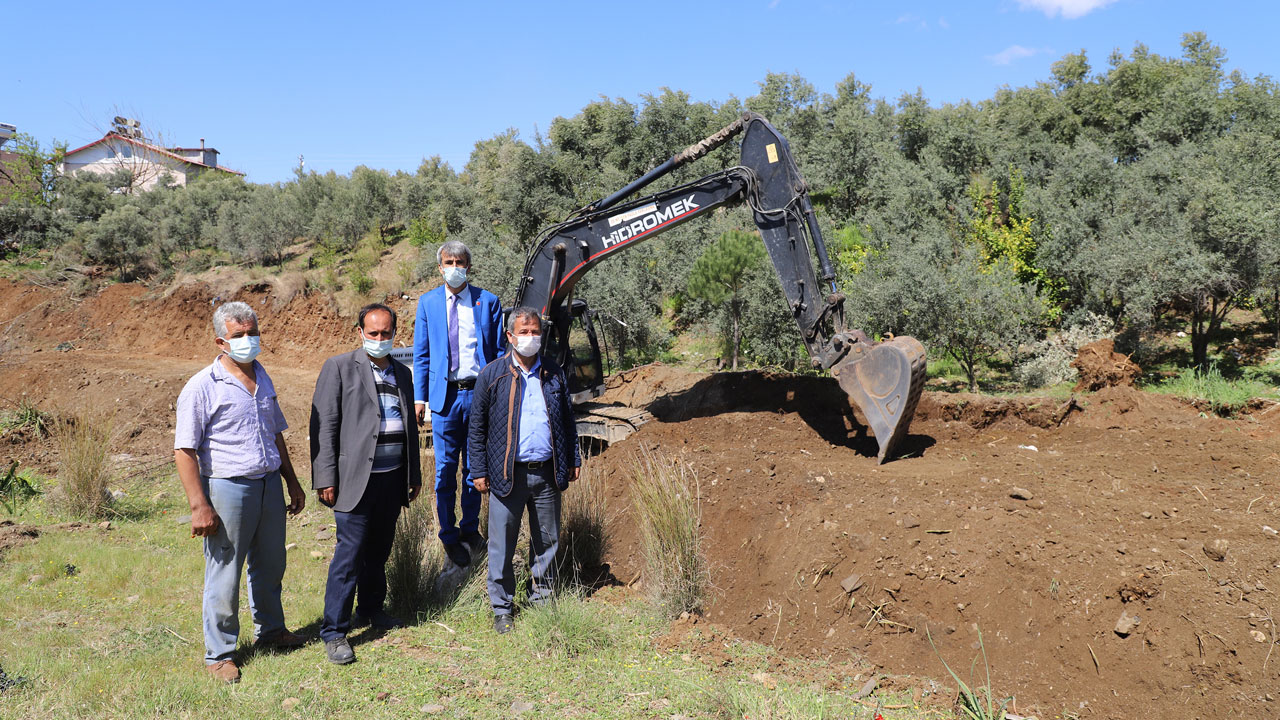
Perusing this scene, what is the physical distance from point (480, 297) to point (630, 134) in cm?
2157

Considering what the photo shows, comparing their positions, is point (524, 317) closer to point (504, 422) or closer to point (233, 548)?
point (504, 422)

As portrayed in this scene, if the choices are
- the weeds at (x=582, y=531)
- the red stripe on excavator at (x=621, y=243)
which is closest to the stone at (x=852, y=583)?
the weeds at (x=582, y=531)

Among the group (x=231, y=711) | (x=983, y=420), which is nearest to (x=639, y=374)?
(x=983, y=420)

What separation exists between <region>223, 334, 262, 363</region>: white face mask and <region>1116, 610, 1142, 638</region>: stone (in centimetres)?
482

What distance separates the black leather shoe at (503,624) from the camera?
4438mm

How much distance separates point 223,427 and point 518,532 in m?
1.72

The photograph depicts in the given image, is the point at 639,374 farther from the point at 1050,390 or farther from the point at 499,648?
the point at 499,648

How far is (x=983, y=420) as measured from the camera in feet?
26.7

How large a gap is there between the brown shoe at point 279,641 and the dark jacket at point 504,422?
1.35m

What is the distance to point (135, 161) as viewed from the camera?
34.3 metres

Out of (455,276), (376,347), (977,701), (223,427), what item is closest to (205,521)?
(223,427)

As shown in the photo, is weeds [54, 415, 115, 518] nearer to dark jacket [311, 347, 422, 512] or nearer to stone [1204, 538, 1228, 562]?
dark jacket [311, 347, 422, 512]

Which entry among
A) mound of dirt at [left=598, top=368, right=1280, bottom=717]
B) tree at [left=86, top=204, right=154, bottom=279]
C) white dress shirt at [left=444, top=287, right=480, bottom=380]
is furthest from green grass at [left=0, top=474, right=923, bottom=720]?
tree at [left=86, top=204, right=154, bottom=279]

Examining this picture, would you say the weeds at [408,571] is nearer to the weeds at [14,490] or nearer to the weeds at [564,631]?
the weeds at [564,631]
